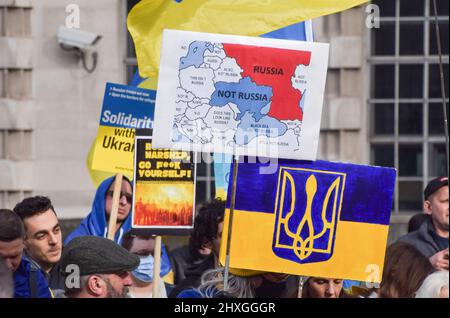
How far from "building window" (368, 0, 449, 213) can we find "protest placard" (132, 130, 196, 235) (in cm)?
307

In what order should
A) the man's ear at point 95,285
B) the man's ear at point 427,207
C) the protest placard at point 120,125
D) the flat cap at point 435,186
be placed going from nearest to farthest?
the man's ear at point 95,285
the protest placard at point 120,125
the flat cap at point 435,186
the man's ear at point 427,207

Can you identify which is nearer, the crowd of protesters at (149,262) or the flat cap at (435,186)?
the crowd of protesters at (149,262)

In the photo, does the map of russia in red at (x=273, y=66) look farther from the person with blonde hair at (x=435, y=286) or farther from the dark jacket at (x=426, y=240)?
the dark jacket at (x=426, y=240)

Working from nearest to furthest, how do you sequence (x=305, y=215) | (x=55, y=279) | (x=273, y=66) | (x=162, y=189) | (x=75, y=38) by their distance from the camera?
(x=273, y=66)
(x=305, y=215)
(x=55, y=279)
(x=162, y=189)
(x=75, y=38)

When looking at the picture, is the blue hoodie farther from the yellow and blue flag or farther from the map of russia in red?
the map of russia in red

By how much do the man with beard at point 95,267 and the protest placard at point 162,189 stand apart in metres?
1.25

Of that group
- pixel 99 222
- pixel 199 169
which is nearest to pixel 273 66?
pixel 99 222

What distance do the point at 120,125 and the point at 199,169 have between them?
94.9 inches

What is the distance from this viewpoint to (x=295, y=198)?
6.64 m

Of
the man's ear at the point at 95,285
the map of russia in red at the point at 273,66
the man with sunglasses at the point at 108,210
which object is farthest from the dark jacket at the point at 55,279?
the map of russia in red at the point at 273,66

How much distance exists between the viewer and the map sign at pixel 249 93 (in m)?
6.40

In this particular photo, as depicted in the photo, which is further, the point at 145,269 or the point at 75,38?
the point at 75,38

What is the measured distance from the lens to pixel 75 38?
422 inches

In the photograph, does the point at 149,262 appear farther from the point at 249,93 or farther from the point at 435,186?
the point at 249,93
